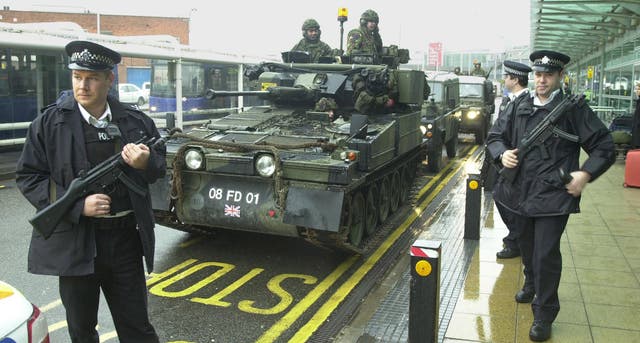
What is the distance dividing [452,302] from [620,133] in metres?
10.3

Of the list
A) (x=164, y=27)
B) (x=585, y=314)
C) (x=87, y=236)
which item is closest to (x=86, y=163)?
(x=87, y=236)

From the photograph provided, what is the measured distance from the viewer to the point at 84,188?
349 centimetres

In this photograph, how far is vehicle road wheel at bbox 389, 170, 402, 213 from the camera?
981 centimetres

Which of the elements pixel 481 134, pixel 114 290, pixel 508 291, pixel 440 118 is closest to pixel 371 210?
pixel 508 291

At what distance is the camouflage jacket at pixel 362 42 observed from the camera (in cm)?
1127

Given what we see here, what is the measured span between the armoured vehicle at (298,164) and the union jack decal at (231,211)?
1 centimetres

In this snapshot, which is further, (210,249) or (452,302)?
(210,249)

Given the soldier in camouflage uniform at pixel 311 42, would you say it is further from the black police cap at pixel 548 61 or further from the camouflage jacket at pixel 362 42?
the black police cap at pixel 548 61

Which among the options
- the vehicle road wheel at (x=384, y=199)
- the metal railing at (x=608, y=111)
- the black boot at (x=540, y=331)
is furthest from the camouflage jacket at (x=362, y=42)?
the metal railing at (x=608, y=111)

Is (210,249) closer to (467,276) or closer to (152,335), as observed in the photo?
(467,276)

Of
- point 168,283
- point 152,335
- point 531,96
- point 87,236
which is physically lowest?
point 168,283

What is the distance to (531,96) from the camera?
5180 mm

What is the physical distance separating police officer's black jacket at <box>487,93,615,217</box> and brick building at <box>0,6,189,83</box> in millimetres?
46943

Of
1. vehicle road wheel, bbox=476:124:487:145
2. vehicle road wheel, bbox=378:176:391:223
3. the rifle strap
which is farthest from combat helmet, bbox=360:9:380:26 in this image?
vehicle road wheel, bbox=476:124:487:145
